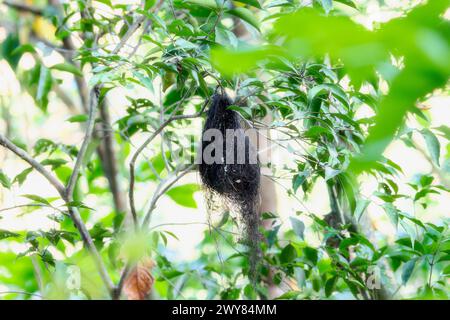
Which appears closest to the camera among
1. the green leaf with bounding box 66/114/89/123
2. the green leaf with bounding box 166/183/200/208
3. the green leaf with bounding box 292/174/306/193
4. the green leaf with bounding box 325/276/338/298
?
the green leaf with bounding box 292/174/306/193

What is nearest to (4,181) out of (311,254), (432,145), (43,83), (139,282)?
(43,83)

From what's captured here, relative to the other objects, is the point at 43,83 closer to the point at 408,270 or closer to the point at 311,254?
the point at 311,254

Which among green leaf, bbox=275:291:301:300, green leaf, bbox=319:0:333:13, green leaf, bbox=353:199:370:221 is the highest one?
green leaf, bbox=319:0:333:13

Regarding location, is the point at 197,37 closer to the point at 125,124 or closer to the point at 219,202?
the point at 219,202

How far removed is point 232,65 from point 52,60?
121 inches

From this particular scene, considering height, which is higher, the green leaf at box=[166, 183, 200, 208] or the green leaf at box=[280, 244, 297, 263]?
the green leaf at box=[166, 183, 200, 208]

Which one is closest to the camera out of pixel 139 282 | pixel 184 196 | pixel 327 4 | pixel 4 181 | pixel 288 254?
pixel 327 4

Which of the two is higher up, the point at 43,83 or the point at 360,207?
the point at 43,83

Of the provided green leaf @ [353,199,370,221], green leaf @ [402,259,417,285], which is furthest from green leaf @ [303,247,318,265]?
green leaf @ [353,199,370,221]

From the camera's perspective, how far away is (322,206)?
3.28m

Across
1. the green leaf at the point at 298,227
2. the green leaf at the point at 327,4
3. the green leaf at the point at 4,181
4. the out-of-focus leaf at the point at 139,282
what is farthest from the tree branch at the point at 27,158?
the green leaf at the point at 327,4

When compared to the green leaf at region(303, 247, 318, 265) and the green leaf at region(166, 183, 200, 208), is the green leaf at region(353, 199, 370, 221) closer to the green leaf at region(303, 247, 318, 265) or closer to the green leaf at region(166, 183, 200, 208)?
the green leaf at region(303, 247, 318, 265)

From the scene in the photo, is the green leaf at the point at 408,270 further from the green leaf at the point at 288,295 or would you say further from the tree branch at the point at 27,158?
the tree branch at the point at 27,158
